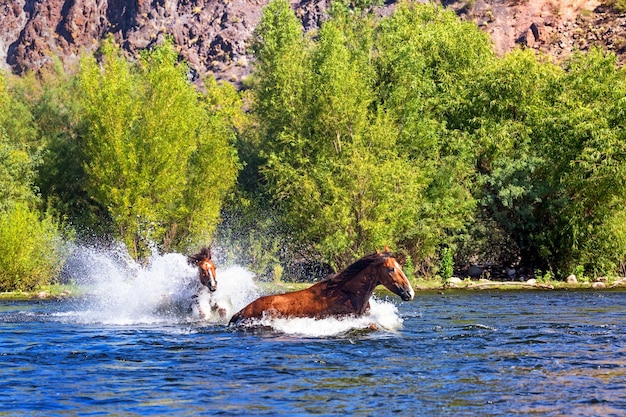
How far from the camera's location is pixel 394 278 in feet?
63.0

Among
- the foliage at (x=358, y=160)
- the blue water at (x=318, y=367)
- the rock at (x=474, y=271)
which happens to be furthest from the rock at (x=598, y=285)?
the blue water at (x=318, y=367)

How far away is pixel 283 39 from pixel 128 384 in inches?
1880

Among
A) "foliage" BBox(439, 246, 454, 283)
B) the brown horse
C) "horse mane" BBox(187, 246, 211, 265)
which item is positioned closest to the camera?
the brown horse

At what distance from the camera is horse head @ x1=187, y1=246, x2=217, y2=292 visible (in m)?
22.9

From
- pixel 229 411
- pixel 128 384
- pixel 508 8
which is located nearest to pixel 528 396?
pixel 229 411

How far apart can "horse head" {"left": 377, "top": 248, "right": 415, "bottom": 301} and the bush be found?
27.5m

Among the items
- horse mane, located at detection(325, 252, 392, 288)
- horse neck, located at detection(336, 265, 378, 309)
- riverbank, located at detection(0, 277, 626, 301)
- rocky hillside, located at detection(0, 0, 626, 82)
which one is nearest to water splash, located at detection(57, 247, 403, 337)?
horse neck, located at detection(336, 265, 378, 309)

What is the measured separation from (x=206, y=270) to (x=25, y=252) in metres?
22.5

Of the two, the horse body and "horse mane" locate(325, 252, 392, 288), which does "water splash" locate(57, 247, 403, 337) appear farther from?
"horse mane" locate(325, 252, 392, 288)

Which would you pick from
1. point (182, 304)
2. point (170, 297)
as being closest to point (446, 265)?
point (170, 297)

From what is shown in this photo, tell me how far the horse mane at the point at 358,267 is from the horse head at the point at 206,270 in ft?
12.7

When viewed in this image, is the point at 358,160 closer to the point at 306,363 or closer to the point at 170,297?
the point at 170,297

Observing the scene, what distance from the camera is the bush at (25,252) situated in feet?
139

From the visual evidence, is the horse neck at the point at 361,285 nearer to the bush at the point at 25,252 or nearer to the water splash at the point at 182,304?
the water splash at the point at 182,304
